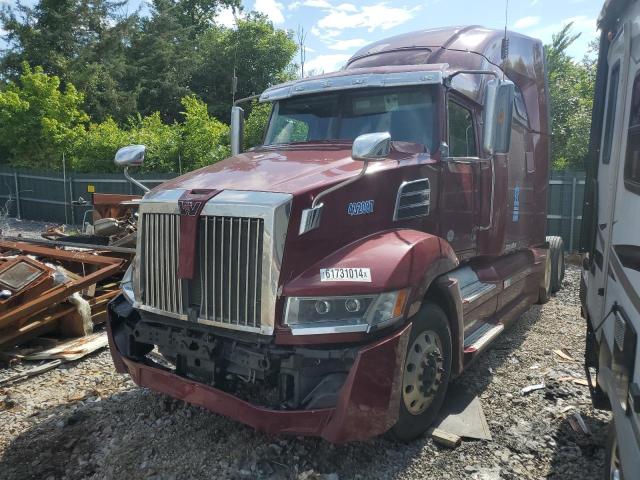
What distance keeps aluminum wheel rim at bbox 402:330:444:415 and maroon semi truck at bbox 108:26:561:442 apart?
0.01 metres

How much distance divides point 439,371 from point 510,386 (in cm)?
131

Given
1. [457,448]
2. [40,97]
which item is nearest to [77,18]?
[40,97]

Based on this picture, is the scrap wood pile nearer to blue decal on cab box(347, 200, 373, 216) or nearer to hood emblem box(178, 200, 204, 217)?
hood emblem box(178, 200, 204, 217)

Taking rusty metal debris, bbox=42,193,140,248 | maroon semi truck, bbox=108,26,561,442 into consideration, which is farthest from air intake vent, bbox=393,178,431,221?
rusty metal debris, bbox=42,193,140,248

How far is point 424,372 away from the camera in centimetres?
377

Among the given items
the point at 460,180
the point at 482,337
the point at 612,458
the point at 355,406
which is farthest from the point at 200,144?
the point at 612,458

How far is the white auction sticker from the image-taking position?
3.22m

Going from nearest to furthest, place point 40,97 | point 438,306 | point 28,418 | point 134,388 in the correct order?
point 438,306
point 28,418
point 134,388
point 40,97

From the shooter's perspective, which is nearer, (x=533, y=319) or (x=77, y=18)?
(x=533, y=319)

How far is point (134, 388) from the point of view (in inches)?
187

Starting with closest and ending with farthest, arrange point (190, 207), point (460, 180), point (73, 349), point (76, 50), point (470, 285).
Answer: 1. point (190, 207)
2. point (460, 180)
3. point (470, 285)
4. point (73, 349)
5. point (76, 50)

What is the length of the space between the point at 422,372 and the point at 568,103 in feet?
60.7

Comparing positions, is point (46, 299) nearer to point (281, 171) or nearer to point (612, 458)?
point (281, 171)

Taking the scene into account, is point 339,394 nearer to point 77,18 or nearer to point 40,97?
point 40,97
